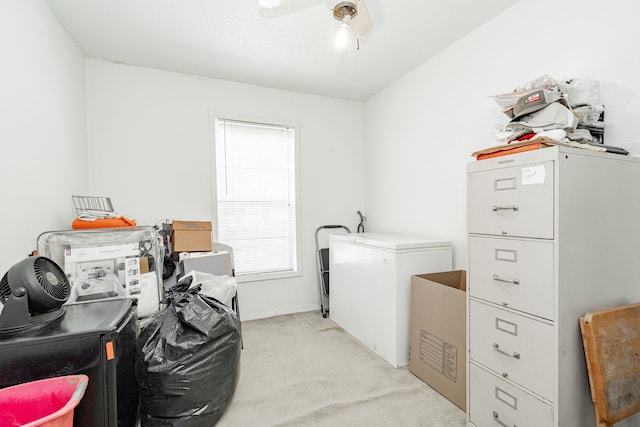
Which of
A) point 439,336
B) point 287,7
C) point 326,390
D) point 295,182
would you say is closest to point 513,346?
point 439,336

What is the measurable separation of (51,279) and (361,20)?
6.63ft

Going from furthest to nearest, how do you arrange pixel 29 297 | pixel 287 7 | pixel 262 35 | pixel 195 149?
pixel 195 149
pixel 262 35
pixel 287 7
pixel 29 297

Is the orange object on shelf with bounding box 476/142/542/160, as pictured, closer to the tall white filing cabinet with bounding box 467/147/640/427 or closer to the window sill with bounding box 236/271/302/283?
the tall white filing cabinet with bounding box 467/147/640/427

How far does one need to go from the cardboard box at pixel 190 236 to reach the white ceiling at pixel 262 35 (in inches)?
60.4

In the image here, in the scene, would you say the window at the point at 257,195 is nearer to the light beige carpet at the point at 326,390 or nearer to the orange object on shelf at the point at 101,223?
the light beige carpet at the point at 326,390

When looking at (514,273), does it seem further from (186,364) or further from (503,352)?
(186,364)

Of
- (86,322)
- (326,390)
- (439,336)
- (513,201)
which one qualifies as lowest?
(326,390)

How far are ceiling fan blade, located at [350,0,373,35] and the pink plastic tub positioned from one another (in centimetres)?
205

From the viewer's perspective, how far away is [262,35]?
2.40m

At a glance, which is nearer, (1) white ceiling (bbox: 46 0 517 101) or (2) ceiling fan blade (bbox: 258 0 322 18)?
(2) ceiling fan blade (bbox: 258 0 322 18)

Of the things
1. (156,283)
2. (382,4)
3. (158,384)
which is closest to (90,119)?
(156,283)

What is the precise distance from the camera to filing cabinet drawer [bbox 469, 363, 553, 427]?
1.32 metres

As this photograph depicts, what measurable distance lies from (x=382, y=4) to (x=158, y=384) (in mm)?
2638

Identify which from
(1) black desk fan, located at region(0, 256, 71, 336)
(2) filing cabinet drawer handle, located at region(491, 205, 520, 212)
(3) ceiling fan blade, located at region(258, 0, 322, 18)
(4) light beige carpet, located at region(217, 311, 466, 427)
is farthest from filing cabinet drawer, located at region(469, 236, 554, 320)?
(1) black desk fan, located at region(0, 256, 71, 336)
